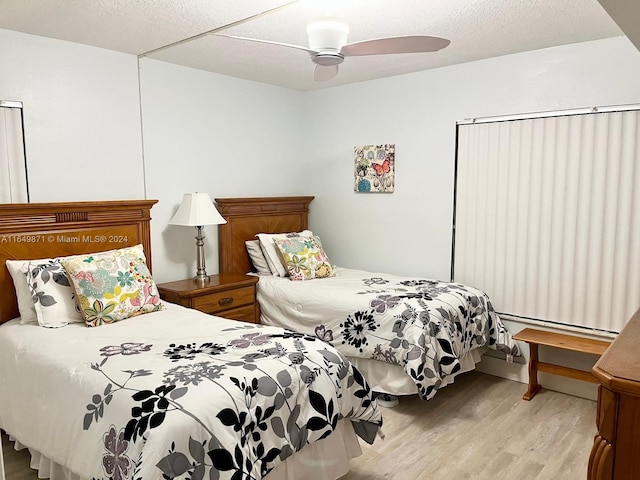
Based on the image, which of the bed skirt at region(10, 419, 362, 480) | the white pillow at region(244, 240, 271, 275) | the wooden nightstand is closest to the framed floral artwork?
the white pillow at region(244, 240, 271, 275)

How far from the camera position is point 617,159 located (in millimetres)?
3145

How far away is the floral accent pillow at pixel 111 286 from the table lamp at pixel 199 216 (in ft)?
2.09

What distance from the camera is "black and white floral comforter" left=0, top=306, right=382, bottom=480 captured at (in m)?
1.69

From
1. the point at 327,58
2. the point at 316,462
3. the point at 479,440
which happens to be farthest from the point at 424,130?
the point at 316,462

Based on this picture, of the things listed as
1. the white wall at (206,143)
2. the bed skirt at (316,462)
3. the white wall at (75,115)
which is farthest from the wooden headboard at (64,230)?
the bed skirt at (316,462)

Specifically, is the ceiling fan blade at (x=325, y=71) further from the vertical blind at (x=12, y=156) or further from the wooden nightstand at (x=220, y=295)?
the vertical blind at (x=12, y=156)

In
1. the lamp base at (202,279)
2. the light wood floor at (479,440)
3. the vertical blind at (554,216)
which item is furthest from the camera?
the lamp base at (202,279)

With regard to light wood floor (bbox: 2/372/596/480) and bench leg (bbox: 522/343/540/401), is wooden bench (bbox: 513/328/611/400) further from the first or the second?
light wood floor (bbox: 2/372/596/480)

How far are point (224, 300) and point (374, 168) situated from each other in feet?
5.96

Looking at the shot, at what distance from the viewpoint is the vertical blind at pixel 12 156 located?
9.53ft

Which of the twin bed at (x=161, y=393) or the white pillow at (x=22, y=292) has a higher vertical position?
the white pillow at (x=22, y=292)

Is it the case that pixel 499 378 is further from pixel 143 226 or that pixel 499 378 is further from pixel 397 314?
pixel 143 226

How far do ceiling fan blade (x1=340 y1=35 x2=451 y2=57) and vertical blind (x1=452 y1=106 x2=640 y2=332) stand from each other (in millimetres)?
1513

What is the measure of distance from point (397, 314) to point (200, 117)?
90.4 inches
